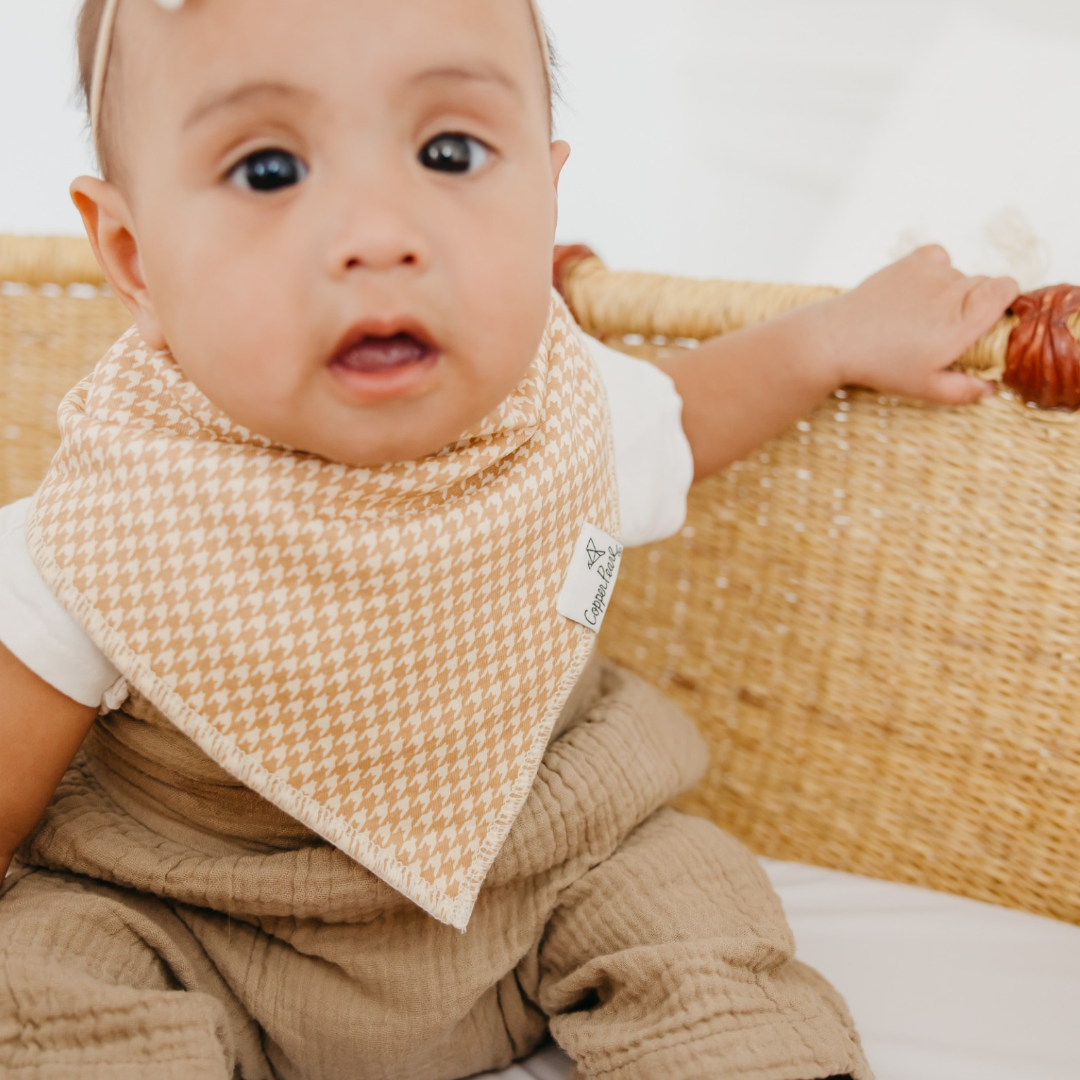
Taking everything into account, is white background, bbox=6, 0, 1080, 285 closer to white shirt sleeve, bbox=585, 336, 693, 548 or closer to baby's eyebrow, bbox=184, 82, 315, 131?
white shirt sleeve, bbox=585, 336, 693, 548

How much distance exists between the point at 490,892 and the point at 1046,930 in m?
0.39

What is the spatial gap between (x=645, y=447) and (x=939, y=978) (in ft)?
1.26

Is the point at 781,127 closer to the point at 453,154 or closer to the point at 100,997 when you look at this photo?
the point at 453,154

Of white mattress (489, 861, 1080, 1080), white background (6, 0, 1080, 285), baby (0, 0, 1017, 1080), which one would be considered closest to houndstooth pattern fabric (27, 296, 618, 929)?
baby (0, 0, 1017, 1080)

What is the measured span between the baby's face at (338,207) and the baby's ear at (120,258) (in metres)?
0.04

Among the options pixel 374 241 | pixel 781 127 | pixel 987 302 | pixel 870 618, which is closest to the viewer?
pixel 374 241

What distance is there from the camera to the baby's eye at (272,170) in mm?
497

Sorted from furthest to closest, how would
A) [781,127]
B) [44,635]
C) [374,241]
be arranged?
[781,127]
[44,635]
[374,241]

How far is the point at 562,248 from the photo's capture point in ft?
3.08

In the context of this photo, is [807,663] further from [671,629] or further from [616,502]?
[616,502]

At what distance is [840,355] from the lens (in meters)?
0.77

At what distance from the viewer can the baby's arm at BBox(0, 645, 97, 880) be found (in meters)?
0.59

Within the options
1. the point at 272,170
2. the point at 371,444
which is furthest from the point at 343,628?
the point at 272,170

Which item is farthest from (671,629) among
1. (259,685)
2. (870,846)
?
(259,685)
